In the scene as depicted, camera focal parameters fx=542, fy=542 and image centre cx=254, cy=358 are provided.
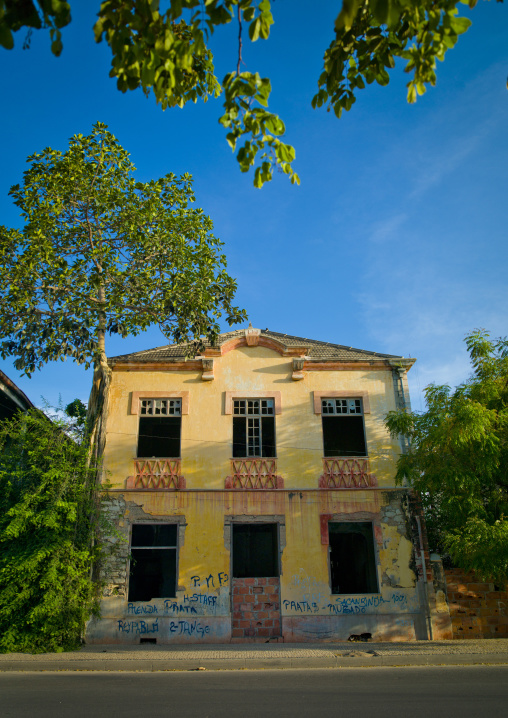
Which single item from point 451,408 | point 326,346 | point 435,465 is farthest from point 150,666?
point 326,346

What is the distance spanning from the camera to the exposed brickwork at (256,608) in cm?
1384

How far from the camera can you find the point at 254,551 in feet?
54.7

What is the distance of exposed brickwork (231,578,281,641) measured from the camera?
13844 mm

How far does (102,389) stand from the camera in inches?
583

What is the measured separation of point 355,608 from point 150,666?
222 inches

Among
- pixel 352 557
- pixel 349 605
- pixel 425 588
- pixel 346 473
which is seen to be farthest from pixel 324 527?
pixel 425 588

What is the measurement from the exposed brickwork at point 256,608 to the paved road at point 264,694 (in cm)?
369

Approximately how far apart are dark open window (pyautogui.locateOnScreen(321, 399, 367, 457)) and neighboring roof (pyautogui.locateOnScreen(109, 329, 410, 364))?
1.34 m

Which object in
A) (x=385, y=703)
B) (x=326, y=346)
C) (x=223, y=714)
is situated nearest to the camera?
(x=223, y=714)

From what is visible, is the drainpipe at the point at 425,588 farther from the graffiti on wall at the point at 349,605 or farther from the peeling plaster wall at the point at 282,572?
the graffiti on wall at the point at 349,605

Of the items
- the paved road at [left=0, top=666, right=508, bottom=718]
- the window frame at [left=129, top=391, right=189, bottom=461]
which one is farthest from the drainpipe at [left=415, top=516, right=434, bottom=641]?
the window frame at [left=129, top=391, right=189, bottom=461]

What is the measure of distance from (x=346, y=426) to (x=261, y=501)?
3.47m

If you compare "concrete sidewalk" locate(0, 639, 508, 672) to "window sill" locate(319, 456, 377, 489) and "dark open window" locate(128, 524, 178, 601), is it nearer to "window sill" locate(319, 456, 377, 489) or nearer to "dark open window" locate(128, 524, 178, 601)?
Result: "dark open window" locate(128, 524, 178, 601)

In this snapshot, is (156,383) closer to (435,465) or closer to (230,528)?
(230,528)
